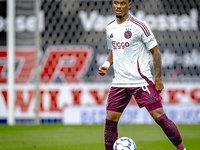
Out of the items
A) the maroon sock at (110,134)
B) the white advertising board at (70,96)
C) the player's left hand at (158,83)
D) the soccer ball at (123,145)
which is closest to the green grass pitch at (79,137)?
the white advertising board at (70,96)

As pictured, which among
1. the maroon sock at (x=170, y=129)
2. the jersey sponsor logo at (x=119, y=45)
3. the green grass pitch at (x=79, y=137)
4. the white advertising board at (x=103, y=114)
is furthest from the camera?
the white advertising board at (x=103, y=114)

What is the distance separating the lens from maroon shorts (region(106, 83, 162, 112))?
332cm

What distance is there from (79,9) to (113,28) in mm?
4353

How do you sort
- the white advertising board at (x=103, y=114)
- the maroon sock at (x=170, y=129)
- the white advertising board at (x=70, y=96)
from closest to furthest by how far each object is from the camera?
1. the maroon sock at (x=170, y=129)
2. the white advertising board at (x=103, y=114)
3. the white advertising board at (x=70, y=96)

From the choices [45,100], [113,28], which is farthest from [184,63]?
[113,28]

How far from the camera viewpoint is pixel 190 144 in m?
4.80

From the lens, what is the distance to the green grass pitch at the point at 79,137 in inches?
182

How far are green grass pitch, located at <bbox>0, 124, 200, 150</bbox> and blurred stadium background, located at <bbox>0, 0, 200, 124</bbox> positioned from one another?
2.19ft

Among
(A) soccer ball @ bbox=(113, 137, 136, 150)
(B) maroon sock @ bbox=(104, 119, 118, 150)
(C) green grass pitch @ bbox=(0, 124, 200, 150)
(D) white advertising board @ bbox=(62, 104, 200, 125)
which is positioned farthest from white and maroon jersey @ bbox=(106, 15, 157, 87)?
(D) white advertising board @ bbox=(62, 104, 200, 125)

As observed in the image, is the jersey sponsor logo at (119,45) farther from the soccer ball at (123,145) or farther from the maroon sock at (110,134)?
the soccer ball at (123,145)

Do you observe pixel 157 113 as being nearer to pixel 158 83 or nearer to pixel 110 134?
pixel 158 83

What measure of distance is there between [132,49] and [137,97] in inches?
17.4

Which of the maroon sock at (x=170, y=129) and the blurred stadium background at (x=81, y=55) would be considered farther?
the blurred stadium background at (x=81, y=55)

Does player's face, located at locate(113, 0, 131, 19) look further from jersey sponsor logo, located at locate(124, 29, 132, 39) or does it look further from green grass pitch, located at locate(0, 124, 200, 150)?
green grass pitch, located at locate(0, 124, 200, 150)
